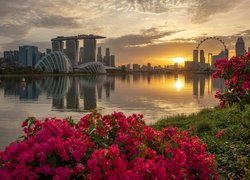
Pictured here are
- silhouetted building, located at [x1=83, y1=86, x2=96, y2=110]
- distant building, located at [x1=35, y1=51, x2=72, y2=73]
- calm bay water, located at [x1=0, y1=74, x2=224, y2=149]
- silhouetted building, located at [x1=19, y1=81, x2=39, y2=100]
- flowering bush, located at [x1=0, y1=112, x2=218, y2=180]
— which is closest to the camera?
flowering bush, located at [x1=0, y1=112, x2=218, y2=180]

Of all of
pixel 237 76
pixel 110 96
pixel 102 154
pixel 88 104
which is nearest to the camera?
pixel 102 154

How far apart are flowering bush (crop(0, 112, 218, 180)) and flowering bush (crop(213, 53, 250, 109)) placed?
4.20 metres

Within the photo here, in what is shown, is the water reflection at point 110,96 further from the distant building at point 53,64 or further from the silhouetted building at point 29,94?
the distant building at point 53,64

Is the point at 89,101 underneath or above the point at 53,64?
underneath

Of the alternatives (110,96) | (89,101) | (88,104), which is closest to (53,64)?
(110,96)

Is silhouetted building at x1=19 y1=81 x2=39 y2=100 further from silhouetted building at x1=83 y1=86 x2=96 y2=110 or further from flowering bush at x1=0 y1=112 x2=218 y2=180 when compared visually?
flowering bush at x1=0 y1=112 x2=218 y2=180

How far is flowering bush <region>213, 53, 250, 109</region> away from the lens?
8.67 m

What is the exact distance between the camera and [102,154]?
3809mm

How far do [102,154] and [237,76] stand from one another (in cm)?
619

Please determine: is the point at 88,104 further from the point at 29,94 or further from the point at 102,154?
the point at 102,154

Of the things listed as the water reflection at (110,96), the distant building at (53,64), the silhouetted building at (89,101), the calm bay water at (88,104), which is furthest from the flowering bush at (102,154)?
the distant building at (53,64)

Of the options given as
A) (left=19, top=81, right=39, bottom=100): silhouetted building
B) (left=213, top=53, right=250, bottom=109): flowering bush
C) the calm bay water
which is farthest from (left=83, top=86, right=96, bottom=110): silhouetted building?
(left=213, top=53, right=250, bottom=109): flowering bush

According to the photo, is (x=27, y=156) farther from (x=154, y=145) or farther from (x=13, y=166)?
(x=154, y=145)

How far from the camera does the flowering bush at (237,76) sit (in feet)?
→ 28.5
